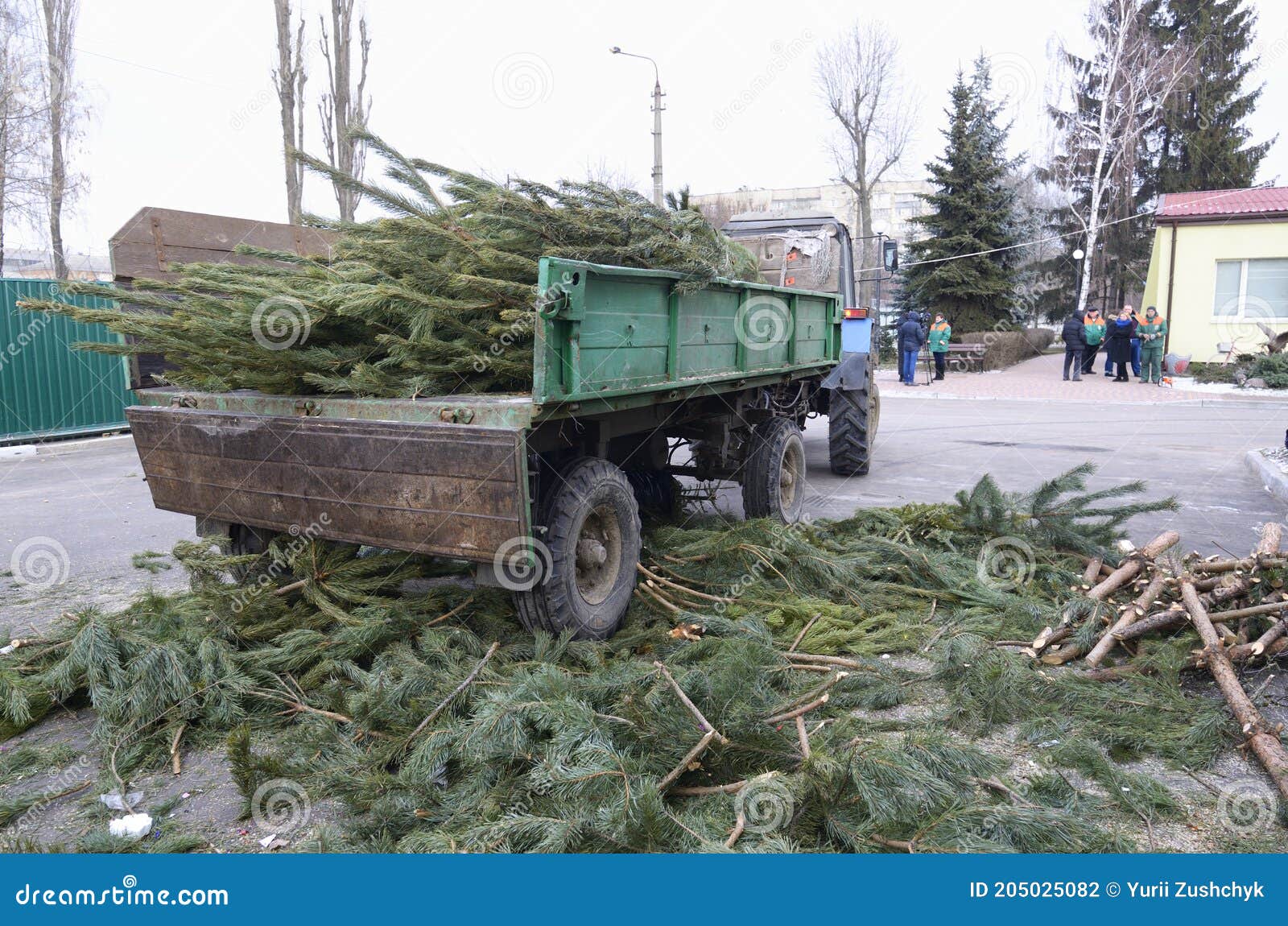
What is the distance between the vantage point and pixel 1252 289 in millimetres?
21203

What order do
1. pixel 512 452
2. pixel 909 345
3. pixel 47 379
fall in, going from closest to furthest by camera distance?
pixel 512 452
pixel 47 379
pixel 909 345

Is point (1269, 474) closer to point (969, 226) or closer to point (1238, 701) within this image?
point (1238, 701)

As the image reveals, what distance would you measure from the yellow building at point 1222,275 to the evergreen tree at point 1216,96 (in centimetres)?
1030

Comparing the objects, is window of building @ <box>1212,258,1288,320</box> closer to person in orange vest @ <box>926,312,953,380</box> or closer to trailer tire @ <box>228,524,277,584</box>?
person in orange vest @ <box>926,312,953,380</box>

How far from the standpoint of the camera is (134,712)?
3.62m

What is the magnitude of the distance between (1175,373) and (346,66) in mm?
19478

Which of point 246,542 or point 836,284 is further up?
point 836,284

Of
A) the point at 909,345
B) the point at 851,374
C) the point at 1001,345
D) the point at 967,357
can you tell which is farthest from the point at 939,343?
the point at 851,374

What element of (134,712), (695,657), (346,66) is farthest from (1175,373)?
(134,712)

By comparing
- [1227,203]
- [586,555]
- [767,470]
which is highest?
[1227,203]

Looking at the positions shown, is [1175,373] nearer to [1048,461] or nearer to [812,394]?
[1048,461]

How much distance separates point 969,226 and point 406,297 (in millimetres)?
27116

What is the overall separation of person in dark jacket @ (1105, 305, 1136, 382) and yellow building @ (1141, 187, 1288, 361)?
6.08 feet

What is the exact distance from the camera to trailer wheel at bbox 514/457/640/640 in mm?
3928
